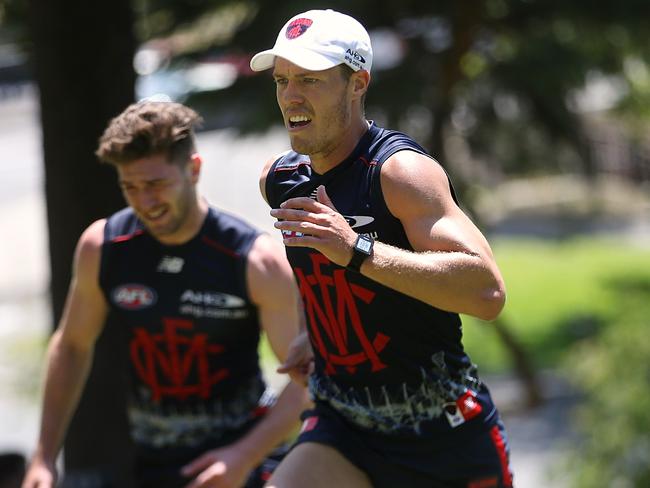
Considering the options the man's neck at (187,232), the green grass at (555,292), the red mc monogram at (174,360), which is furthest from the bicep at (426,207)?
the green grass at (555,292)

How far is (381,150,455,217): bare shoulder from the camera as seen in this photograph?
10.6 ft

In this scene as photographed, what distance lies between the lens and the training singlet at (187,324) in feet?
14.4

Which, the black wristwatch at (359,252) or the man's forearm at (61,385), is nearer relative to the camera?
the black wristwatch at (359,252)

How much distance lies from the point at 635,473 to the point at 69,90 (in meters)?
3.83

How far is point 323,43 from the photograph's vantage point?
335cm

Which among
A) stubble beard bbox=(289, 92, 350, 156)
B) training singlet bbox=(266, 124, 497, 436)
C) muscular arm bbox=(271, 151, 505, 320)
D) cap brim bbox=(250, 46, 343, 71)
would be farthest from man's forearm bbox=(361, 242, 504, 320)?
cap brim bbox=(250, 46, 343, 71)

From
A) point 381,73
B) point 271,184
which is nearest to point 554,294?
point 381,73

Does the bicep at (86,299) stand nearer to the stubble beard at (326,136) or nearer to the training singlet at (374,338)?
the training singlet at (374,338)

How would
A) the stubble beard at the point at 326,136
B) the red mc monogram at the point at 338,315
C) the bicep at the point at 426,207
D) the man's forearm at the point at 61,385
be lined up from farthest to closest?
the man's forearm at the point at 61,385
the red mc monogram at the point at 338,315
the stubble beard at the point at 326,136
the bicep at the point at 426,207

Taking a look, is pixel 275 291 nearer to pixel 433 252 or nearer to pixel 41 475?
pixel 41 475

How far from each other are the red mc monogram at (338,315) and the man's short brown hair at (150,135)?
905mm

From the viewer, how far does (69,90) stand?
6316 mm

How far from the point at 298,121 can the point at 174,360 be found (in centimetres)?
142

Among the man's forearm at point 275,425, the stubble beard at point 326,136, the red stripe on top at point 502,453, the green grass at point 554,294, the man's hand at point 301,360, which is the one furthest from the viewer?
the green grass at point 554,294
